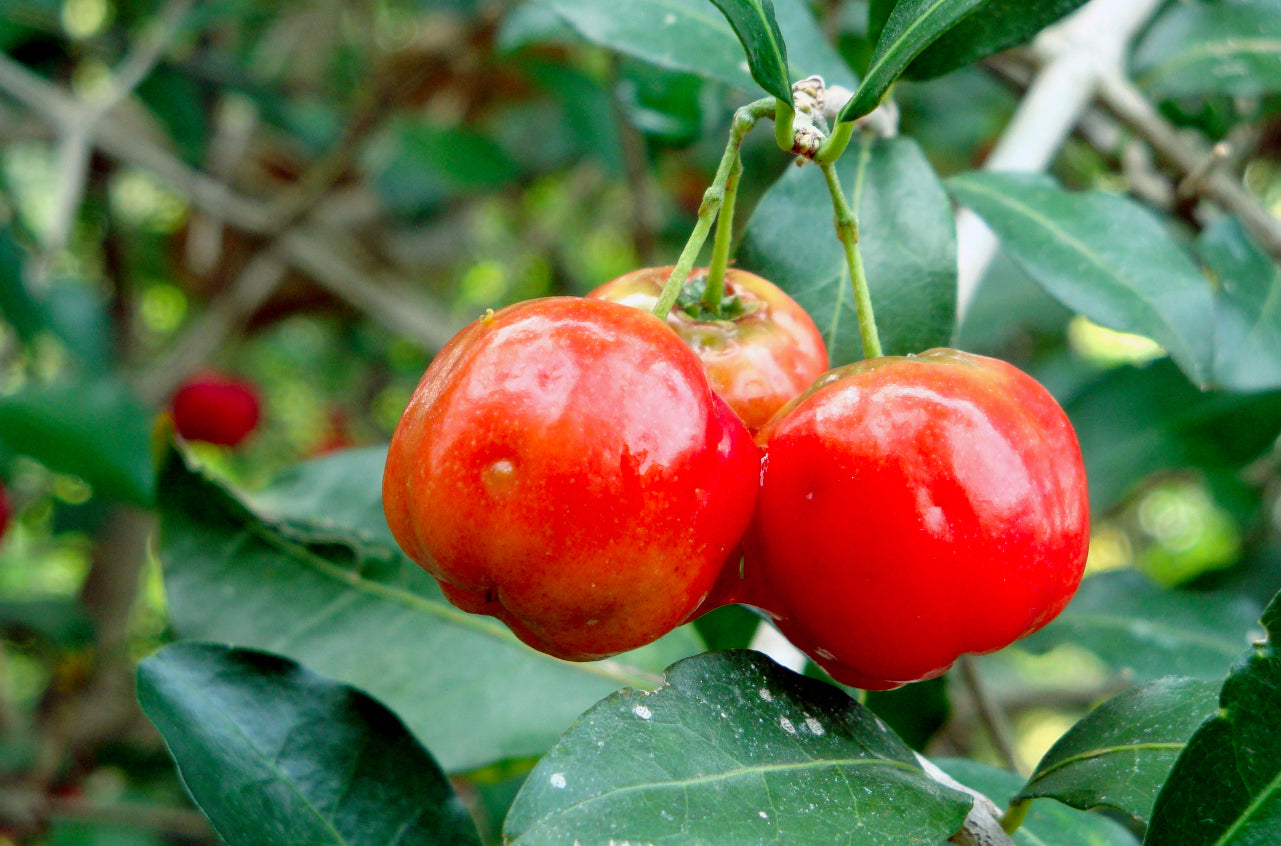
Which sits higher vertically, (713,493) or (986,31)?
(986,31)

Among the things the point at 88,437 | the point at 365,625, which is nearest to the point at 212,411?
the point at 88,437

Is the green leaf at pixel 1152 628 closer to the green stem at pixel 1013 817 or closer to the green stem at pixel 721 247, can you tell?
the green stem at pixel 1013 817

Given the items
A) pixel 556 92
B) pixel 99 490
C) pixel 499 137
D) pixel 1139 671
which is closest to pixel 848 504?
pixel 1139 671

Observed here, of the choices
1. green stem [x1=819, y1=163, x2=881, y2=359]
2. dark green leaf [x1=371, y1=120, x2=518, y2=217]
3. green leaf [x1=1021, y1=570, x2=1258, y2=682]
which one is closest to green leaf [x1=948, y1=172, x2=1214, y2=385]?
green stem [x1=819, y1=163, x2=881, y2=359]

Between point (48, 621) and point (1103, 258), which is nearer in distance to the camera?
point (1103, 258)

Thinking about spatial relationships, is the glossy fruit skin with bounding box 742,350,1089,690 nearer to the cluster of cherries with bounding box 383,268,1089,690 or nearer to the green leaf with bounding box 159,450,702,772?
the cluster of cherries with bounding box 383,268,1089,690

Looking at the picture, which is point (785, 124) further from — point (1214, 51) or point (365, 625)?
point (1214, 51)

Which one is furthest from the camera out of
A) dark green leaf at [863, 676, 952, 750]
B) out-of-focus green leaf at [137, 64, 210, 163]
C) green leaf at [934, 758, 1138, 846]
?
out-of-focus green leaf at [137, 64, 210, 163]
